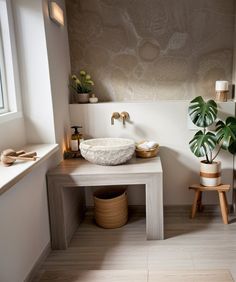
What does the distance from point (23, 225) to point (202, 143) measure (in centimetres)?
157

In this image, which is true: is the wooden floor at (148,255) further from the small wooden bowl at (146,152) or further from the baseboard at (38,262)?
the small wooden bowl at (146,152)

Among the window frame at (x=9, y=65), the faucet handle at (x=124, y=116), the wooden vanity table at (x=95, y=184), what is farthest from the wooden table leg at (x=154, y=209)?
the window frame at (x=9, y=65)

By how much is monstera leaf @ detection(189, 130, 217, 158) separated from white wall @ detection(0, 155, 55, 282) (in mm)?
1246

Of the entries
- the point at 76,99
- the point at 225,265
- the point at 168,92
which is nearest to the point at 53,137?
the point at 76,99

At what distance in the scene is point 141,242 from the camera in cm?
254

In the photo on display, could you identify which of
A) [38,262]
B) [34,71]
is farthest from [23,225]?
[34,71]

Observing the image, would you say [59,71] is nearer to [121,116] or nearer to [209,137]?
[121,116]

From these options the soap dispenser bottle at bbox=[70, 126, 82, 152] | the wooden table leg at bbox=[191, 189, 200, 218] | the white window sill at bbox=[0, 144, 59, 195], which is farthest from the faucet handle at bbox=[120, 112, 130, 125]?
the wooden table leg at bbox=[191, 189, 200, 218]

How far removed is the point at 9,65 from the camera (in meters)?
2.31

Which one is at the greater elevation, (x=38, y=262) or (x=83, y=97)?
(x=83, y=97)

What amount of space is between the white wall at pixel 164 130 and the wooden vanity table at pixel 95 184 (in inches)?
19.0

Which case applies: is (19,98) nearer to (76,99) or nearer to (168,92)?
(76,99)

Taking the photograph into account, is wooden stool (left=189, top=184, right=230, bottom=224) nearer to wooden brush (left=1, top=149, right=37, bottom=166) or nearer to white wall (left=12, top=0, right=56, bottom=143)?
white wall (left=12, top=0, right=56, bottom=143)

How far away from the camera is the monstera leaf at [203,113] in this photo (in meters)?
2.66
